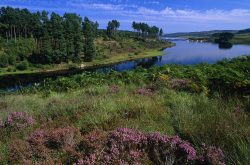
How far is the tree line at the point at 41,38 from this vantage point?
11325 cm

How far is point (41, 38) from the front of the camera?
129625 mm

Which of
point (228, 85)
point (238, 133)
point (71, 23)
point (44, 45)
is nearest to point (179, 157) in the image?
point (238, 133)

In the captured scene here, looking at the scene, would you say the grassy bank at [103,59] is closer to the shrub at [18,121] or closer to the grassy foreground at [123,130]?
the shrub at [18,121]

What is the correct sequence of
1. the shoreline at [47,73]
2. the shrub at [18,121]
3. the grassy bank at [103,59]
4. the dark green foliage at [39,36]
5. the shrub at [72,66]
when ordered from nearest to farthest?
1. the shrub at [18,121]
2. the shoreline at [47,73]
3. the grassy bank at [103,59]
4. the shrub at [72,66]
5. the dark green foliage at [39,36]

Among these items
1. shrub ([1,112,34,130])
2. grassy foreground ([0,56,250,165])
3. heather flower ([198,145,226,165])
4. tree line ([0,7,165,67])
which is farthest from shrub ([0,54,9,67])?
heather flower ([198,145,226,165])

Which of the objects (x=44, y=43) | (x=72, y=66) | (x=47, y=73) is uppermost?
(x=44, y=43)

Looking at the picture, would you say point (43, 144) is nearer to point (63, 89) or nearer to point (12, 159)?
point (12, 159)

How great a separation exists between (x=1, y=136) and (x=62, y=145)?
1606 mm

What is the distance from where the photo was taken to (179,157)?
445cm

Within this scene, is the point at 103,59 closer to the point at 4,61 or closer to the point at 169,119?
the point at 4,61

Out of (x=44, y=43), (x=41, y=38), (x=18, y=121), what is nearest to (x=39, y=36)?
(x=41, y=38)

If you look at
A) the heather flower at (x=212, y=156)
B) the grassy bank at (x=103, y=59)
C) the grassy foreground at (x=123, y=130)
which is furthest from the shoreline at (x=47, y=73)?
the heather flower at (x=212, y=156)

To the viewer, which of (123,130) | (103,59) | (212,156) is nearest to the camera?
(212,156)

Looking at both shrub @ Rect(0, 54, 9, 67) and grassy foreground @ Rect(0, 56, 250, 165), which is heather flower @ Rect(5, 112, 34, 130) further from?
shrub @ Rect(0, 54, 9, 67)
